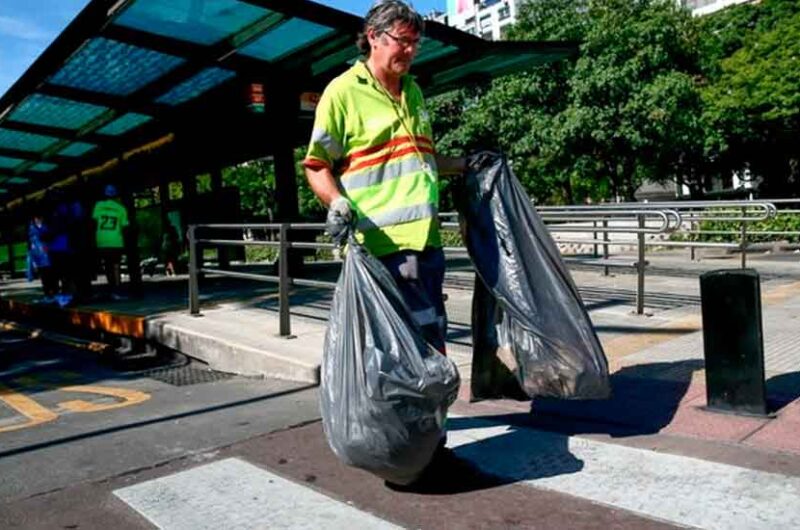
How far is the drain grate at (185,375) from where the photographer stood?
5.44m

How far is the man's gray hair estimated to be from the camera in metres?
2.73

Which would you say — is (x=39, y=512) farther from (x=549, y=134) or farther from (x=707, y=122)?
(x=707, y=122)

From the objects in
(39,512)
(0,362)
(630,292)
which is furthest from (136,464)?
(630,292)

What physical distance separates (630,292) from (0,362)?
656 cm

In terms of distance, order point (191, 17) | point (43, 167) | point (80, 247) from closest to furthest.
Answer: point (191, 17)
point (80, 247)
point (43, 167)

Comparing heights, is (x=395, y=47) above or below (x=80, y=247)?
above

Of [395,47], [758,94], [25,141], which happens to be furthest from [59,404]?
[758,94]

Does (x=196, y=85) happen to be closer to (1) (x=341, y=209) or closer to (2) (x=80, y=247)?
(2) (x=80, y=247)

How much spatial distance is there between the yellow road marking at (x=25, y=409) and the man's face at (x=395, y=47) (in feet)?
10.3

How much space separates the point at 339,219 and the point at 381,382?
624 millimetres

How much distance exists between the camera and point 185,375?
576 cm

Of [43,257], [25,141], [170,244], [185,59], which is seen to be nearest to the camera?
[185,59]

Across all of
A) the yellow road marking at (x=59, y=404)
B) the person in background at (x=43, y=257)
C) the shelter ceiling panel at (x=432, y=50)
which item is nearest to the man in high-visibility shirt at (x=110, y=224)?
the person in background at (x=43, y=257)

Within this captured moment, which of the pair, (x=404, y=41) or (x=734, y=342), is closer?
(x=404, y=41)
